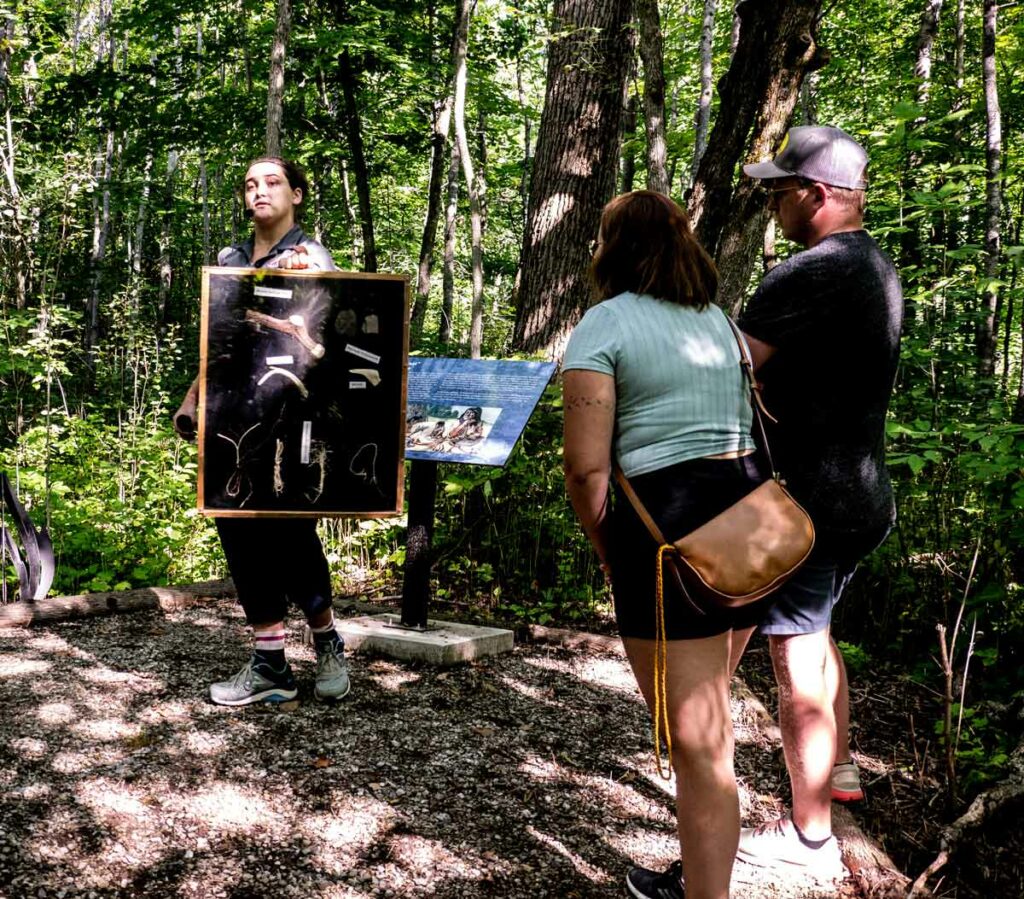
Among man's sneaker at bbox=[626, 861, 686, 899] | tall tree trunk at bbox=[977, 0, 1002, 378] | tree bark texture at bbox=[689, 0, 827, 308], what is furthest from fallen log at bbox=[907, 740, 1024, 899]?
tall tree trunk at bbox=[977, 0, 1002, 378]

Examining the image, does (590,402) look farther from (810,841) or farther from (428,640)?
(428,640)

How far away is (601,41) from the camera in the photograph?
22.5ft

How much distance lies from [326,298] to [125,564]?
130 inches

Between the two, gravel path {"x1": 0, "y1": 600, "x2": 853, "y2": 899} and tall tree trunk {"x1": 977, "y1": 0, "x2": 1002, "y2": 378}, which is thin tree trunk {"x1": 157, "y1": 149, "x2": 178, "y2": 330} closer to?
tall tree trunk {"x1": 977, "y1": 0, "x2": 1002, "y2": 378}

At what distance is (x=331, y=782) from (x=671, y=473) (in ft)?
5.90

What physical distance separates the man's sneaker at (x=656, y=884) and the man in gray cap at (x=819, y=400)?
37 cm

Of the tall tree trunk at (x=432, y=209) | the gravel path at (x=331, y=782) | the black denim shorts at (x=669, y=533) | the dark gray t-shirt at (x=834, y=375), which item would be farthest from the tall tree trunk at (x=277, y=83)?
the black denim shorts at (x=669, y=533)

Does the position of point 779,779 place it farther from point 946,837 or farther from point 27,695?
point 27,695

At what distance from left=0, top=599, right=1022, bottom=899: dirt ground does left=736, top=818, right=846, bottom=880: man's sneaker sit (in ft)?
0.14

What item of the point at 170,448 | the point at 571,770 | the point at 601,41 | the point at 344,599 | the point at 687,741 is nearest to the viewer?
the point at 687,741

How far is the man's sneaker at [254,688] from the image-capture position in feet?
11.8

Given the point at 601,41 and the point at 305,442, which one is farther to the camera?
the point at 601,41

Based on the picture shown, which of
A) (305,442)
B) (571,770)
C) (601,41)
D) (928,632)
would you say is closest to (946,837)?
(571,770)

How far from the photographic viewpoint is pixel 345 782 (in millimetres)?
2943
